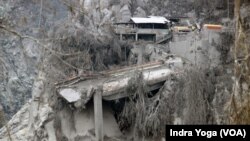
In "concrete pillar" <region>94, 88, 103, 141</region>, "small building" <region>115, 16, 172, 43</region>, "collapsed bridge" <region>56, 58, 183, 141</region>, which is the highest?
"small building" <region>115, 16, 172, 43</region>

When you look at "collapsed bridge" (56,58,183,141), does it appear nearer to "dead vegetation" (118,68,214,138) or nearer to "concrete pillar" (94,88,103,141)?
"concrete pillar" (94,88,103,141)

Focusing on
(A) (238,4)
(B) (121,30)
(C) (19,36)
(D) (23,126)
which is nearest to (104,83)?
(D) (23,126)

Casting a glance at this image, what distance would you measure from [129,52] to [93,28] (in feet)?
4.65

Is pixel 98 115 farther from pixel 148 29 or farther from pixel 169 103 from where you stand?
pixel 148 29

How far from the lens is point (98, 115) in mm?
10469

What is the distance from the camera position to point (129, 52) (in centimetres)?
1345

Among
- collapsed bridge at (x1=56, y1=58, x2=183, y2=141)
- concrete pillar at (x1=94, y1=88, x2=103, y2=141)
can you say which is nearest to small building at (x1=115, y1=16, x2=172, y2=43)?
collapsed bridge at (x1=56, y1=58, x2=183, y2=141)

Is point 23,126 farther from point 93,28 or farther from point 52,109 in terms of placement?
point 93,28

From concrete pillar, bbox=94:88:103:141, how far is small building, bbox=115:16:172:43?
5.78 metres

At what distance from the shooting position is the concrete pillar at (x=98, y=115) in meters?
10.4

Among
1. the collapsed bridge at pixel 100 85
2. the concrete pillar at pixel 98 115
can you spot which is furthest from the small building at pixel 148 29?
the concrete pillar at pixel 98 115

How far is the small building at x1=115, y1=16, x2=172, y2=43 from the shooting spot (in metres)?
16.4

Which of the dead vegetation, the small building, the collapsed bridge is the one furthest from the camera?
the small building

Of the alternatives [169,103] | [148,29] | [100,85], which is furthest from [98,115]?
[148,29]
